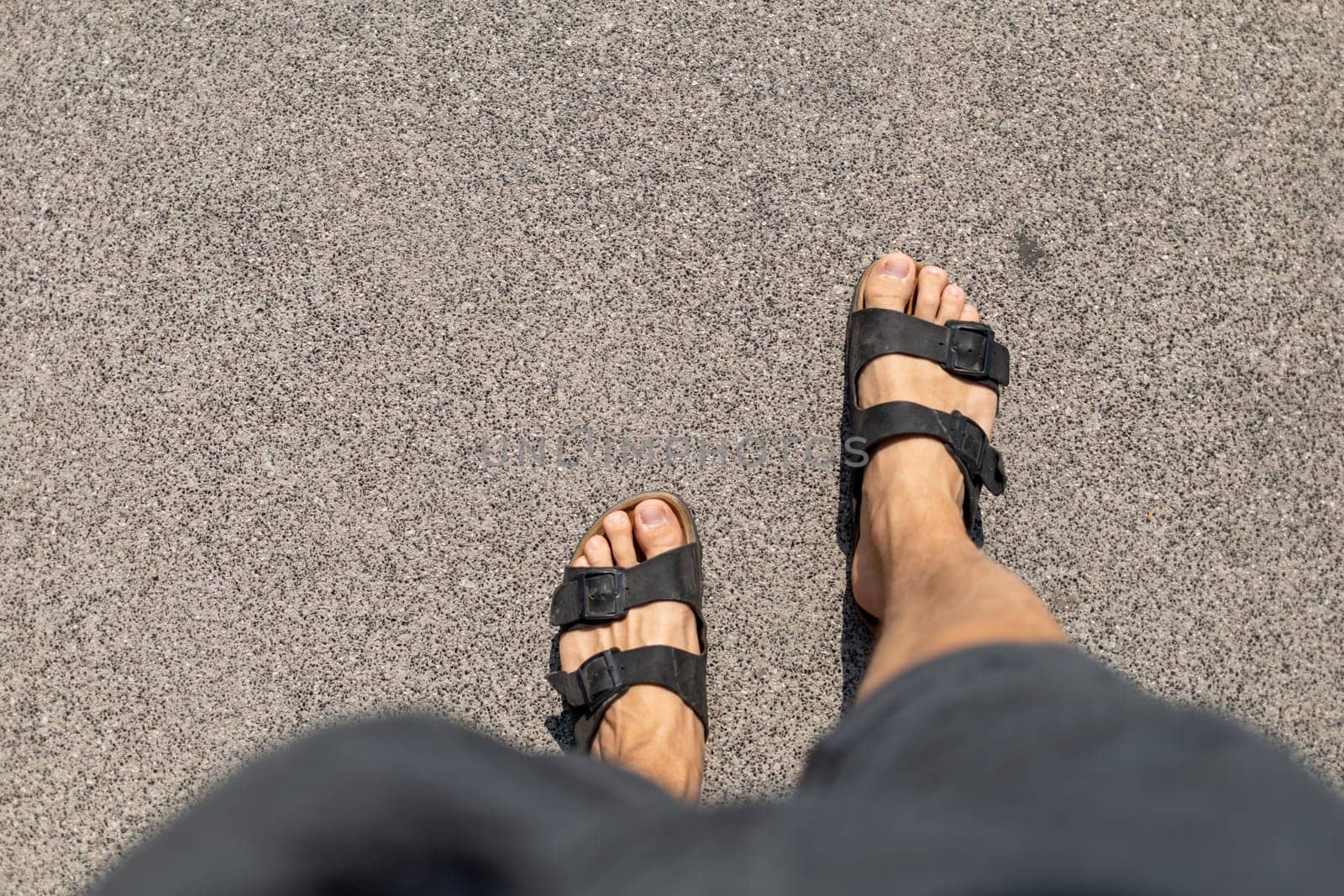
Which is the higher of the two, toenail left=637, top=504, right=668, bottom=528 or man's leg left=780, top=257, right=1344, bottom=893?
man's leg left=780, top=257, right=1344, bottom=893

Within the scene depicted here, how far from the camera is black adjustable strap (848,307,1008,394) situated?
1346mm

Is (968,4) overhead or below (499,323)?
overhead

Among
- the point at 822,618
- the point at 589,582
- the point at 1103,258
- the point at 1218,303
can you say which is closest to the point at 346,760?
the point at 589,582

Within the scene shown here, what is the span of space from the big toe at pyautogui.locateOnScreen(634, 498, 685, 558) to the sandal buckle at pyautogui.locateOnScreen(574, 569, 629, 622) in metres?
0.06

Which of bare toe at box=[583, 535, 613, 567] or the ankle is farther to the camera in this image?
bare toe at box=[583, 535, 613, 567]

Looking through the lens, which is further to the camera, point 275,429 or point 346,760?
point 275,429

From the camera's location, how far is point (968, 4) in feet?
4.77

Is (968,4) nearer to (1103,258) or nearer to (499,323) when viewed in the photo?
(1103,258)

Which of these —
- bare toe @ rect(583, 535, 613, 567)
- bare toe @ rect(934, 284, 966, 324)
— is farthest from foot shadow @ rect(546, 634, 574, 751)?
bare toe @ rect(934, 284, 966, 324)

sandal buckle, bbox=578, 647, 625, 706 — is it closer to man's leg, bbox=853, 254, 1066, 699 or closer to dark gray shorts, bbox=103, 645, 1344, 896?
man's leg, bbox=853, 254, 1066, 699

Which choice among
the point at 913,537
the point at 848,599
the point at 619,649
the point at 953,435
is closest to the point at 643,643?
the point at 619,649

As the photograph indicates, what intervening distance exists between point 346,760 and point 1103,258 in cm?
135

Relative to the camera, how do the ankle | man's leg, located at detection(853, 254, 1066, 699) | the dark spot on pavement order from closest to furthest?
man's leg, located at detection(853, 254, 1066, 699) → the ankle → the dark spot on pavement

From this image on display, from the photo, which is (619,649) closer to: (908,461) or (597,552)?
(597,552)
